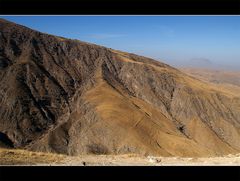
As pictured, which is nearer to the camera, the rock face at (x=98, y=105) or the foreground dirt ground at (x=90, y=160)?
the foreground dirt ground at (x=90, y=160)

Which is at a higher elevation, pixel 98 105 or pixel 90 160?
pixel 90 160

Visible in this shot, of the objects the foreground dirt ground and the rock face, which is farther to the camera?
the rock face

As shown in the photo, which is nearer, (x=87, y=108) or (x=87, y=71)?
(x=87, y=108)

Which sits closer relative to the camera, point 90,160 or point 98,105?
point 90,160
